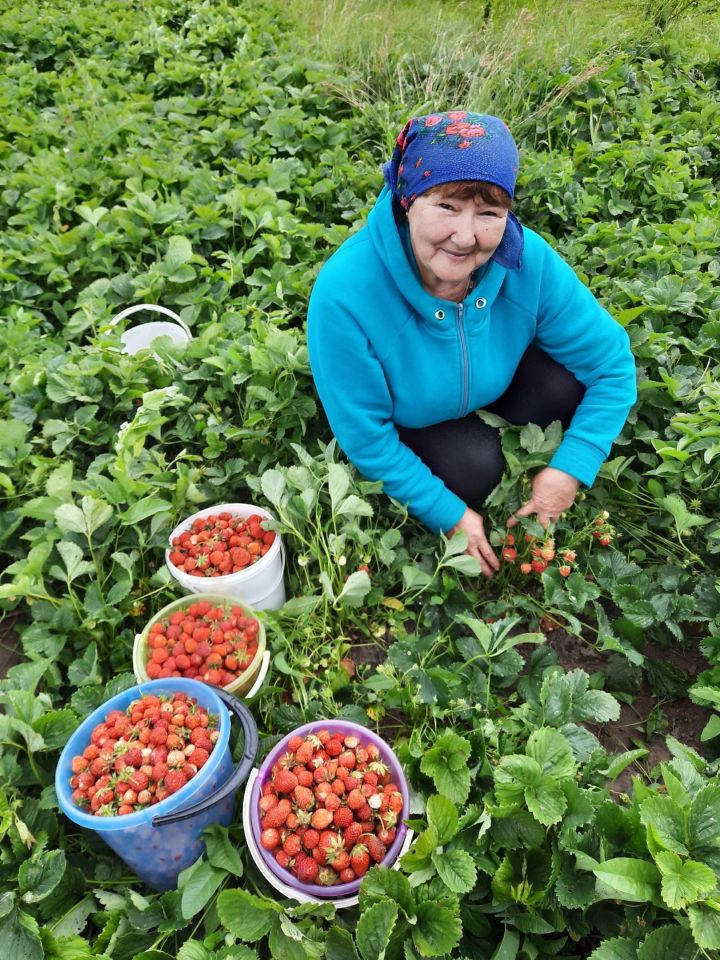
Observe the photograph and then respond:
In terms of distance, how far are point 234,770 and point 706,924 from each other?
2.89 ft

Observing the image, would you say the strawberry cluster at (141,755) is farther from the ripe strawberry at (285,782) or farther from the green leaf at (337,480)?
the green leaf at (337,480)

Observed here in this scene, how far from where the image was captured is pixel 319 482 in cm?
181

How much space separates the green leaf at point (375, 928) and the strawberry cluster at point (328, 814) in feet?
0.48

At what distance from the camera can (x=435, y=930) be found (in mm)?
1085

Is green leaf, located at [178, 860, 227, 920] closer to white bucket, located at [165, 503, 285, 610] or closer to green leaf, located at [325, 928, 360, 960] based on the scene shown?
green leaf, located at [325, 928, 360, 960]

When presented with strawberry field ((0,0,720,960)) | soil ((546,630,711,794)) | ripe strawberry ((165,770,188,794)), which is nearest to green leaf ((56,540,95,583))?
strawberry field ((0,0,720,960))

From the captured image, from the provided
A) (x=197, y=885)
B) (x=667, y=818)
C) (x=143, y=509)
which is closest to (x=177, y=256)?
(x=143, y=509)

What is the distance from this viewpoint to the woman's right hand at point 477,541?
1.85 meters

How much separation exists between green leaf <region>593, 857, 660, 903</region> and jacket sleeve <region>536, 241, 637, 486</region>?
0.98 meters

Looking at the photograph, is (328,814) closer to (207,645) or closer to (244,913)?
(244,913)

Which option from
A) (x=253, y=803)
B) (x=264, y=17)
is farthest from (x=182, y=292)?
(x=264, y=17)

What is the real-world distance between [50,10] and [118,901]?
20.1 feet

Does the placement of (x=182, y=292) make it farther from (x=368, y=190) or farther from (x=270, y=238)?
(x=368, y=190)

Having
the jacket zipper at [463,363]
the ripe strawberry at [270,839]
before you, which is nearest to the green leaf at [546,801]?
the ripe strawberry at [270,839]
